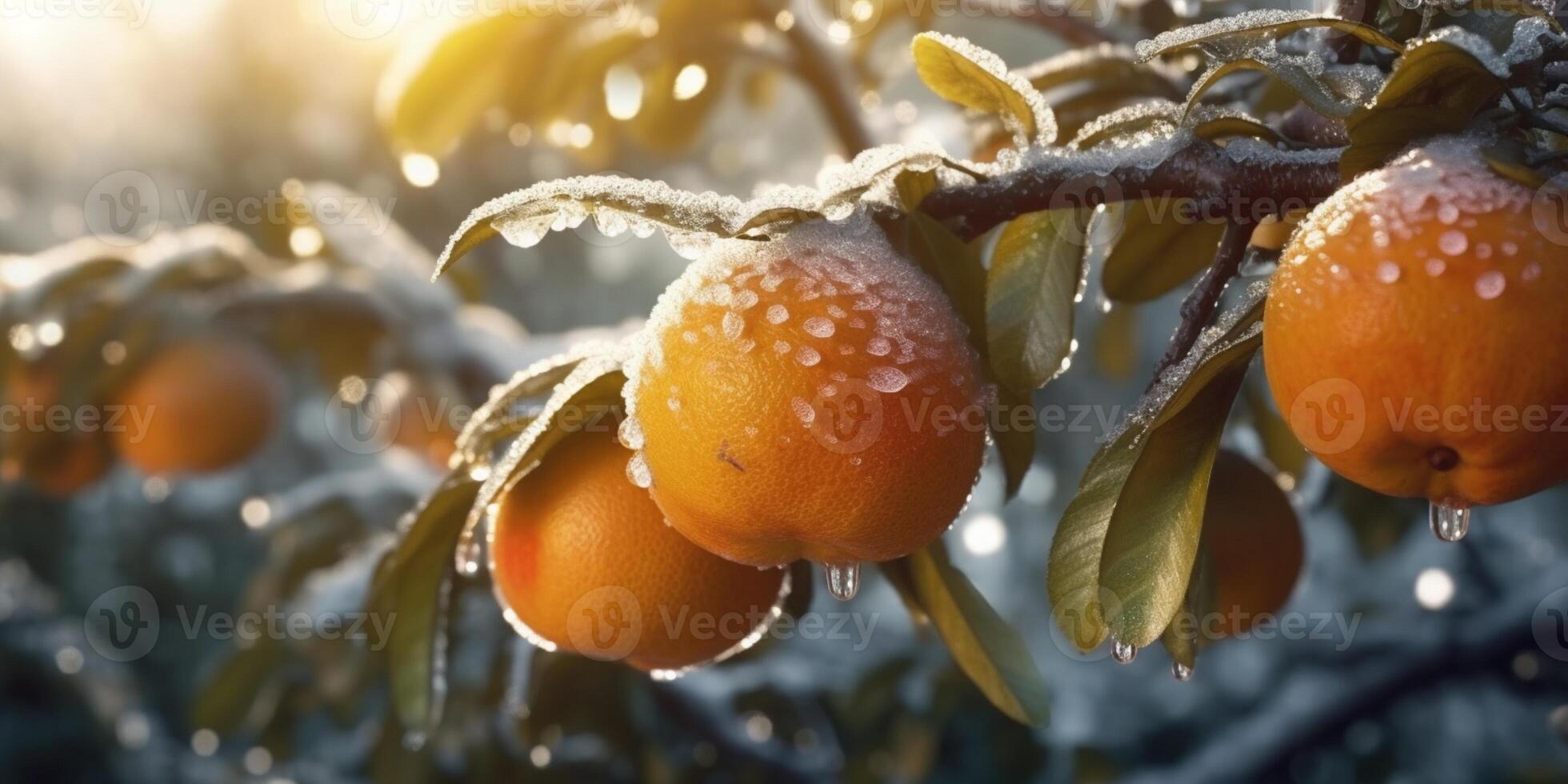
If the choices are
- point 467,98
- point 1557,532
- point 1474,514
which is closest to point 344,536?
point 467,98

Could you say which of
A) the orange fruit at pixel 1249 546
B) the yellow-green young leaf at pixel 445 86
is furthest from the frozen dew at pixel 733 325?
the yellow-green young leaf at pixel 445 86

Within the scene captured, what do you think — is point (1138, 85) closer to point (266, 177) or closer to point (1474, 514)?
point (1474, 514)

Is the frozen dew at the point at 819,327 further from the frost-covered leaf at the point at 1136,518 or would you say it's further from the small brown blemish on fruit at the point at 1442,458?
the small brown blemish on fruit at the point at 1442,458

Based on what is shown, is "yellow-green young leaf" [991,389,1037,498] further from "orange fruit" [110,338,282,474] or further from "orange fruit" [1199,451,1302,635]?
"orange fruit" [110,338,282,474]

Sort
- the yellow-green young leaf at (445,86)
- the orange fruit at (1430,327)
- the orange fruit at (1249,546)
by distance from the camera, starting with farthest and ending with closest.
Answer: the yellow-green young leaf at (445,86)
the orange fruit at (1249,546)
the orange fruit at (1430,327)

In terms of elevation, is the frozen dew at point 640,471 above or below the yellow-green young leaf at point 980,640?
above

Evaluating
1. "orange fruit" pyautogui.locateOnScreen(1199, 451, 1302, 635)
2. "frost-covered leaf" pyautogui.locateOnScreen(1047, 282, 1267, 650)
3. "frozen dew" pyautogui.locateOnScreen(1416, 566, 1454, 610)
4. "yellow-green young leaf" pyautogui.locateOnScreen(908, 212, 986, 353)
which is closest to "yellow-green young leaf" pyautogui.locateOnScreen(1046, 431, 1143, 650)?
"frost-covered leaf" pyautogui.locateOnScreen(1047, 282, 1267, 650)
